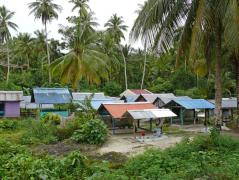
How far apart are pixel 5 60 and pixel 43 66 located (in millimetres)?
9592

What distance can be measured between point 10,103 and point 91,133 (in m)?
13.7

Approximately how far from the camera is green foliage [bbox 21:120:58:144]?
1841cm

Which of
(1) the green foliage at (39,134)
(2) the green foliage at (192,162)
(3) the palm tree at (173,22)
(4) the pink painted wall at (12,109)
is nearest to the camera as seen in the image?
(2) the green foliage at (192,162)

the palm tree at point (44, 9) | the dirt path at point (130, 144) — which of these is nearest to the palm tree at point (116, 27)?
the palm tree at point (44, 9)

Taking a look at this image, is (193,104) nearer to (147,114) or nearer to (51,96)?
(147,114)

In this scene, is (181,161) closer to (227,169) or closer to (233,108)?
(227,169)

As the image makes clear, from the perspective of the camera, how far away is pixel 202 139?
488 inches

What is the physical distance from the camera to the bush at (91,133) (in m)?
18.4

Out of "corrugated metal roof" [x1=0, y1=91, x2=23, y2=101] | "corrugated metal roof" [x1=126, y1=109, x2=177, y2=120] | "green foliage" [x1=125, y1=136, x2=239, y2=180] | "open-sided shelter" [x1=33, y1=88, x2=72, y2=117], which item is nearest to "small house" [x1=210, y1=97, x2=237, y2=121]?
"corrugated metal roof" [x1=126, y1=109, x2=177, y2=120]

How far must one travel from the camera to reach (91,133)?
61.1 feet

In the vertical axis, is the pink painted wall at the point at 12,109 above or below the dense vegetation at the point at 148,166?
above

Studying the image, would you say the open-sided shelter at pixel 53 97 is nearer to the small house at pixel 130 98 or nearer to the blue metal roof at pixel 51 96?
the blue metal roof at pixel 51 96

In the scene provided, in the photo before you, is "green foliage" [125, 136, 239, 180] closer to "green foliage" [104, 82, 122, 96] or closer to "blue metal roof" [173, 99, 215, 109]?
"blue metal roof" [173, 99, 215, 109]

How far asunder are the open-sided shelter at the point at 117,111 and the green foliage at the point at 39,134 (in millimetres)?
3783
